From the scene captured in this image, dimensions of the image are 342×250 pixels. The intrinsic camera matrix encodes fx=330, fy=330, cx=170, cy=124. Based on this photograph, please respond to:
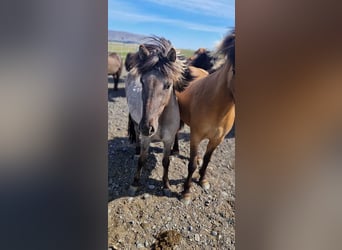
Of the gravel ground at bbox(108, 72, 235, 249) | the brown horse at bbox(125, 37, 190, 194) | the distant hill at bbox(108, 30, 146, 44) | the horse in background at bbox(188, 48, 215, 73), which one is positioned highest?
the distant hill at bbox(108, 30, 146, 44)

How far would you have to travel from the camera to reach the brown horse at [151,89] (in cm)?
123

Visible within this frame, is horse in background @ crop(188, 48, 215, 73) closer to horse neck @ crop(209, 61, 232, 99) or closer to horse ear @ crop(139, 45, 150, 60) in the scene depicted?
horse neck @ crop(209, 61, 232, 99)

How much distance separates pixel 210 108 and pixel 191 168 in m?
0.26

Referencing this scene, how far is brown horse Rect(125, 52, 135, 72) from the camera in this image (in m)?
1.22

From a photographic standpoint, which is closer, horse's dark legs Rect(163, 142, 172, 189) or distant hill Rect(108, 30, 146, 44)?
distant hill Rect(108, 30, 146, 44)

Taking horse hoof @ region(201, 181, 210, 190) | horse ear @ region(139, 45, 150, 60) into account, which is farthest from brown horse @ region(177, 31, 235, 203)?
horse ear @ region(139, 45, 150, 60)

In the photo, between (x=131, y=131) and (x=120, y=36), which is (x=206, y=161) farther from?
(x=120, y=36)

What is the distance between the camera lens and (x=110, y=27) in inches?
47.3

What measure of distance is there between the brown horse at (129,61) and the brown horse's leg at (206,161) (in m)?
0.43

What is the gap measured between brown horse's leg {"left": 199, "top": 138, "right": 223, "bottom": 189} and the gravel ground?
0.05 feet

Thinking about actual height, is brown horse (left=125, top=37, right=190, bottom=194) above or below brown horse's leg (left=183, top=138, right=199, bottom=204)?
above
